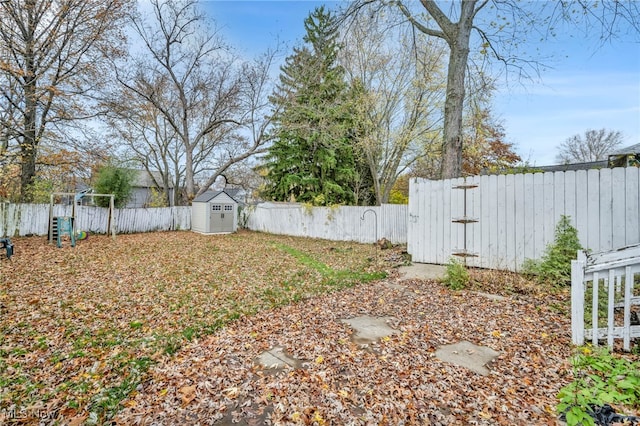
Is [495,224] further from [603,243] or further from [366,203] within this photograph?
[366,203]

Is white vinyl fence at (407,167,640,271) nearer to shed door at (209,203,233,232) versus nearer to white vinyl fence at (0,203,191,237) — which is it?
shed door at (209,203,233,232)

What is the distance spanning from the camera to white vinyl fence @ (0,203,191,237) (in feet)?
29.3

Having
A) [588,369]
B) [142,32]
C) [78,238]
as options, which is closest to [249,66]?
[142,32]

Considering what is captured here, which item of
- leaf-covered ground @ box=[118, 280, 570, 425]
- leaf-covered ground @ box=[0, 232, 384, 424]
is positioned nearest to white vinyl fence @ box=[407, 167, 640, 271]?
leaf-covered ground @ box=[0, 232, 384, 424]

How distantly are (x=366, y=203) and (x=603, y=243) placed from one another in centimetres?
1139

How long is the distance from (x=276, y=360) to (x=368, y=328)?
1.16 metres

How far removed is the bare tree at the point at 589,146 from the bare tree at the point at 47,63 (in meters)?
28.7

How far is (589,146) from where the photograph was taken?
2345 centimetres

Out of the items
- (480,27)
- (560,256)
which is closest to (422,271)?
(560,256)

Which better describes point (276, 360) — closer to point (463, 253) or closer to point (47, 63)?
point (463, 253)

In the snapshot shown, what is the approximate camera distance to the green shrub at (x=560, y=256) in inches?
168

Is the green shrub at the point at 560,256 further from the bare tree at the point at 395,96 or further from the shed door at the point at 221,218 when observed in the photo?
the shed door at the point at 221,218

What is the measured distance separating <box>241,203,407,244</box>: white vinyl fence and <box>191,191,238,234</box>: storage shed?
1.64 m

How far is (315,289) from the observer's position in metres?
4.92
